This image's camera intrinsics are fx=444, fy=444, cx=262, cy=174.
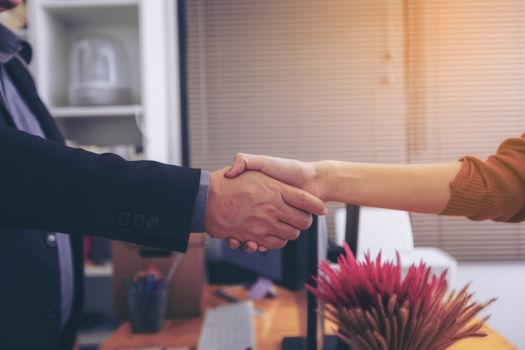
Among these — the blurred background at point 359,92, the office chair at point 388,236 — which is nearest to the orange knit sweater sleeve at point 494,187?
the office chair at point 388,236

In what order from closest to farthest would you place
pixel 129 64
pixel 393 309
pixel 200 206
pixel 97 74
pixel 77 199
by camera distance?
pixel 393 309
pixel 77 199
pixel 200 206
pixel 97 74
pixel 129 64

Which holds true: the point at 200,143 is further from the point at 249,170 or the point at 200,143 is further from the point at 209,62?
the point at 249,170

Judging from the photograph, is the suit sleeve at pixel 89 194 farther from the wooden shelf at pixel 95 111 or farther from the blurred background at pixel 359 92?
the blurred background at pixel 359 92

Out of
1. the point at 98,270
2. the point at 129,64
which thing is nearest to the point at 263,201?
the point at 98,270

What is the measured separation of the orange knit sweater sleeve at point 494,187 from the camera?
90 centimetres

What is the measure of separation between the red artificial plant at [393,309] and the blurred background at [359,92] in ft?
5.62

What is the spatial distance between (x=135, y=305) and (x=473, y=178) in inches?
40.8

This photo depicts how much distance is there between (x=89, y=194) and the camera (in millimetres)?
862

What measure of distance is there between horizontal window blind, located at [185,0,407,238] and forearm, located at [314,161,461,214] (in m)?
1.26

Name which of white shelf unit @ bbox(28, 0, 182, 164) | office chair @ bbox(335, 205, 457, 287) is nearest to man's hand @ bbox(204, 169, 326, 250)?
office chair @ bbox(335, 205, 457, 287)

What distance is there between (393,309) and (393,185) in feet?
1.70

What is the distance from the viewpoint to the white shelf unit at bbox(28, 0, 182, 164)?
1968 millimetres

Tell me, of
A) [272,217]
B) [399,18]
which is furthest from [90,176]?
[399,18]

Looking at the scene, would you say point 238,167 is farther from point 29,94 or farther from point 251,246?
point 29,94
